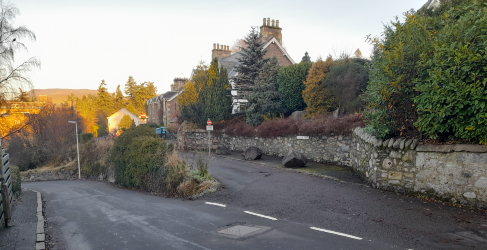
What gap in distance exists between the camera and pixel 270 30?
39844mm

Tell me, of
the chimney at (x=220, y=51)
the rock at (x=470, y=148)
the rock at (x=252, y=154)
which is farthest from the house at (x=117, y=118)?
the rock at (x=470, y=148)

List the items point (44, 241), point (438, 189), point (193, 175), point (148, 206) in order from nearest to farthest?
point (44, 241) → point (438, 189) → point (148, 206) → point (193, 175)

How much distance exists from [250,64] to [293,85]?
5847 millimetres

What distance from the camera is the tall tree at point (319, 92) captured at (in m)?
20.6

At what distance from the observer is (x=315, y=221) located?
787cm

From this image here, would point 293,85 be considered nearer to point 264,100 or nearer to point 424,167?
point 264,100

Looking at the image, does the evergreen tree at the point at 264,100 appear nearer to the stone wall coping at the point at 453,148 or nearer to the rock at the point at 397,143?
the rock at the point at 397,143

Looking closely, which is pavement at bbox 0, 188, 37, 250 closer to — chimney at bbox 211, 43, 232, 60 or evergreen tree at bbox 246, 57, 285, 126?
evergreen tree at bbox 246, 57, 285, 126

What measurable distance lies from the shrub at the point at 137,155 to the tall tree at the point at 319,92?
10.5m

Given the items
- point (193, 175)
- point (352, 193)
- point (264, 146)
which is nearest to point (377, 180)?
point (352, 193)

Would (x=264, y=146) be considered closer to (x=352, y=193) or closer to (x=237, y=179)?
(x=237, y=179)

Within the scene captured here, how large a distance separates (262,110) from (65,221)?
56.0 ft

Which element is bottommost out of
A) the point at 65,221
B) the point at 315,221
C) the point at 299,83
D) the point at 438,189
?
the point at 65,221

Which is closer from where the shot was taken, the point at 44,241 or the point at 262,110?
the point at 44,241
